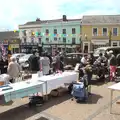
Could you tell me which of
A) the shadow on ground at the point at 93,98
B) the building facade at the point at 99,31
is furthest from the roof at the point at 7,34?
the shadow on ground at the point at 93,98

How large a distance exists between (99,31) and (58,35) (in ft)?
25.8

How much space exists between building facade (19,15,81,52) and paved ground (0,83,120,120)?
96.1ft

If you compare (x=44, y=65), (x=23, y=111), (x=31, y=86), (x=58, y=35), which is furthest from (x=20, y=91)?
(x=58, y=35)

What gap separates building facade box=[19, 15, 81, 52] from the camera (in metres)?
36.6

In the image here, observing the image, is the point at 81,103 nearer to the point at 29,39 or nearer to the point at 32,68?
the point at 32,68

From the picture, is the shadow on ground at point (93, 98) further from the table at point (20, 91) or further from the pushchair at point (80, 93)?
the table at point (20, 91)

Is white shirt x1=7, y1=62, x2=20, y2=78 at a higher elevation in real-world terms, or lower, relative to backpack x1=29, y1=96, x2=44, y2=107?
higher

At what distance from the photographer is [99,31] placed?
3506cm

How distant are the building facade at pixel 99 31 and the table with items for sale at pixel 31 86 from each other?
27789mm

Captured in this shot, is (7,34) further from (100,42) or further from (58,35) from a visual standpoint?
(100,42)

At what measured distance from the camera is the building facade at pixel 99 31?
34.3 metres

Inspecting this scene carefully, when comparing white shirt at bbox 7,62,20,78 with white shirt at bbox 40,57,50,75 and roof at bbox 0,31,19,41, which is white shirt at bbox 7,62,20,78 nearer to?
white shirt at bbox 40,57,50,75

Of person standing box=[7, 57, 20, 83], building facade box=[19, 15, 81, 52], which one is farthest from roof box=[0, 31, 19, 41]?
person standing box=[7, 57, 20, 83]

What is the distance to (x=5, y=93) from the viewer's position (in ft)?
17.7
